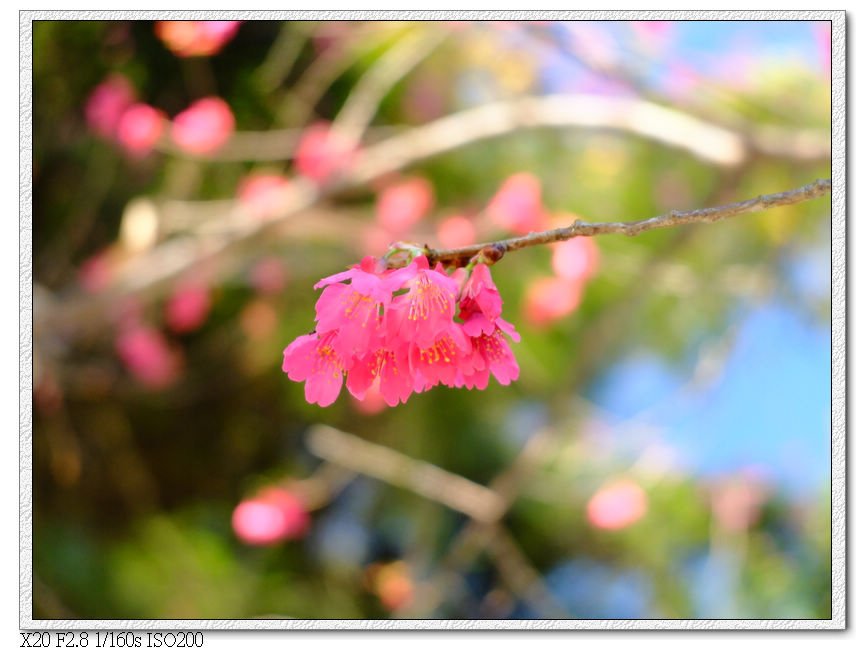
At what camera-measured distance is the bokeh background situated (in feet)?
4.99

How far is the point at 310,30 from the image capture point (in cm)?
165

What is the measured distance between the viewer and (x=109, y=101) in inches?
68.6

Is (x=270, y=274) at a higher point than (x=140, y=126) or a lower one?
lower

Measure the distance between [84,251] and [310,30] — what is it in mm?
634

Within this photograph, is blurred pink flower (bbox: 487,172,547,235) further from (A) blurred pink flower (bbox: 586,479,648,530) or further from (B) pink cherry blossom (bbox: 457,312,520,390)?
A: (B) pink cherry blossom (bbox: 457,312,520,390)

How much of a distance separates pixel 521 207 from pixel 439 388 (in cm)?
40

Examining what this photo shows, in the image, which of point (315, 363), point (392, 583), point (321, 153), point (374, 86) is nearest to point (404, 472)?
point (392, 583)

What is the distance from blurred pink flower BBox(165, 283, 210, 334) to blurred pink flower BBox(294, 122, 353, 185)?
0.31 meters

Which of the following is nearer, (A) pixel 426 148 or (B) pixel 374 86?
(A) pixel 426 148

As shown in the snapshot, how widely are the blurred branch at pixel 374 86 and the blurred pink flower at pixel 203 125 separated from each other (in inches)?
8.2

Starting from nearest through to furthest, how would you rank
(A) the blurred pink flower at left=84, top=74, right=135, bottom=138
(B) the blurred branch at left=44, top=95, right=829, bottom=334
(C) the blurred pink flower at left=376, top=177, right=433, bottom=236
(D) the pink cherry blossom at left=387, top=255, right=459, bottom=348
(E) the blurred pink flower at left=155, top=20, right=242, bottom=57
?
(D) the pink cherry blossom at left=387, top=255, right=459, bottom=348
(E) the blurred pink flower at left=155, top=20, right=242, bottom=57
(B) the blurred branch at left=44, top=95, right=829, bottom=334
(A) the blurred pink flower at left=84, top=74, right=135, bottom=138
(C) the blurred pink flower at left=376, top=177, right=433, bottom=236

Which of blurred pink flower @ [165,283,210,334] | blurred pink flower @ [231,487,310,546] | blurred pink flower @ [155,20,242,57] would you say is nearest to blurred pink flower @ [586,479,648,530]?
blurred pink flower @ [231,487,310,546]

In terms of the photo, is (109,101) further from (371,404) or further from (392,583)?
(392,583)

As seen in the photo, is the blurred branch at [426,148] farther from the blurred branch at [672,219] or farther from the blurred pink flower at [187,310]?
the blurred branch at [672,219]
